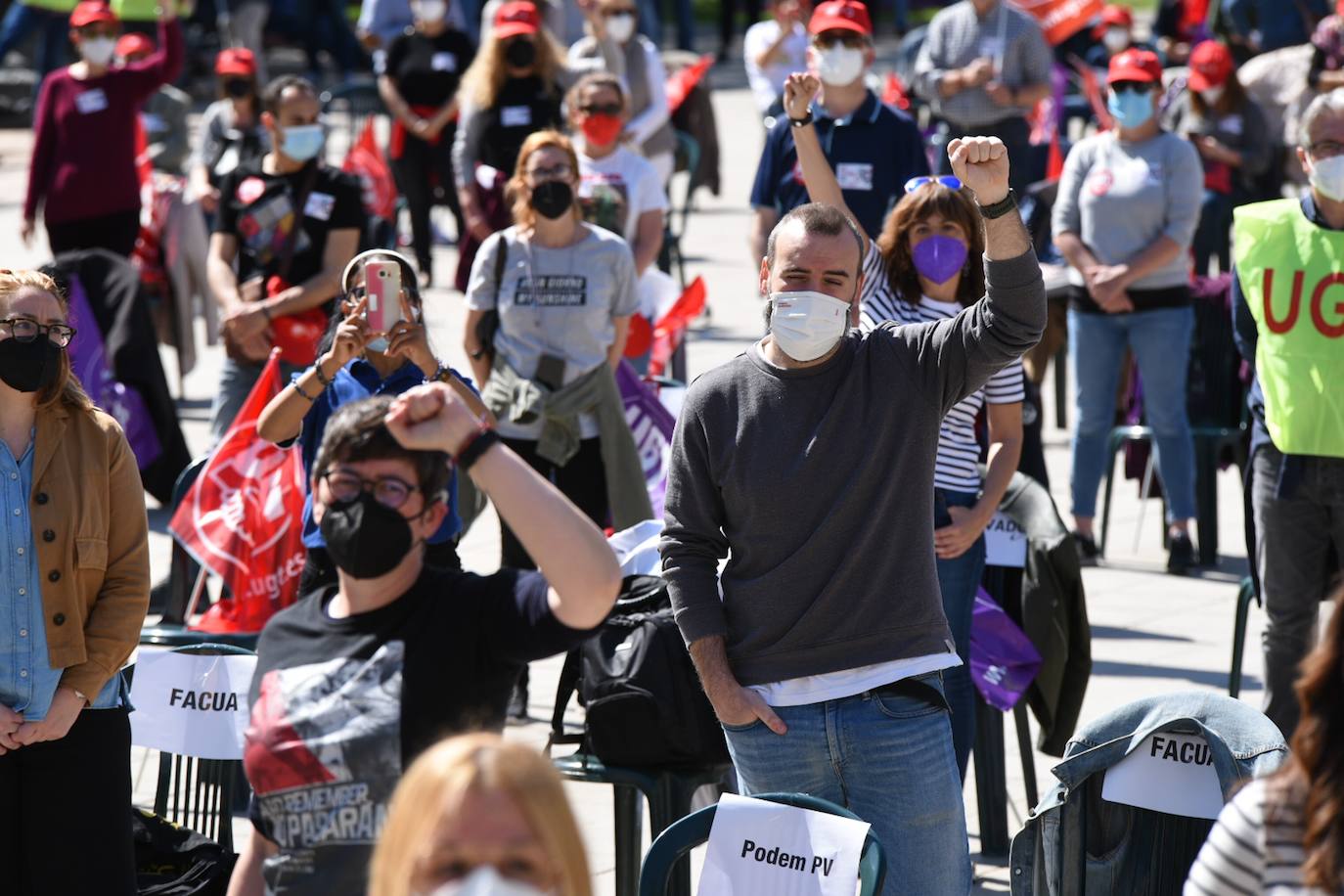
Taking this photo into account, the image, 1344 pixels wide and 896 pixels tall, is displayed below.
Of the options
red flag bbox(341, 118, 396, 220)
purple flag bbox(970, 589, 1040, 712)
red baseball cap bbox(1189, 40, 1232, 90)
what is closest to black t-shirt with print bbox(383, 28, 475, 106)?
red flag bbox(341, 118, 396, 220)

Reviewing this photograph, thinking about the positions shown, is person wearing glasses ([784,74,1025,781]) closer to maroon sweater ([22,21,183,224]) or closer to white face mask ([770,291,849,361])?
white face mask ([770,291,849,361])

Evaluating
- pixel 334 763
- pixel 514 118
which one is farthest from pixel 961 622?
pixel 514 118

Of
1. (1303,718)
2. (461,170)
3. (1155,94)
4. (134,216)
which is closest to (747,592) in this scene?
(1303,718)

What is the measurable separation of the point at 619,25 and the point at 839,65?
4.65 m

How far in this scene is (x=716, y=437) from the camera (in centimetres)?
404

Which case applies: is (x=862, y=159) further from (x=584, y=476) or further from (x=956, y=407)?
(x=956, y=407)

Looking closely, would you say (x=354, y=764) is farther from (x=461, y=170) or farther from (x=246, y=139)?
(x=246, y=139)

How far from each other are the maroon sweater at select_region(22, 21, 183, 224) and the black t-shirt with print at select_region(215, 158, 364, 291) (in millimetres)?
2689

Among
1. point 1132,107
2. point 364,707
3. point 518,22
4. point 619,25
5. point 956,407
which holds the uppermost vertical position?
point 619,25

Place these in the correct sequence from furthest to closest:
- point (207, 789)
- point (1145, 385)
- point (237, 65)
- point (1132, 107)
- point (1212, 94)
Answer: point (1212, 94) → point (237, 65) → point (1145, 385) → point (1132, 107) → point (207, 789)

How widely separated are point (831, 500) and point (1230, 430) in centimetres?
546

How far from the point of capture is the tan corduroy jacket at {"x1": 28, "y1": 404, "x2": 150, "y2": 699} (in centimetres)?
414

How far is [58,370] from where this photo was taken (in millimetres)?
4195

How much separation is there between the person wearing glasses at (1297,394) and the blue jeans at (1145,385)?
8.69 feet
